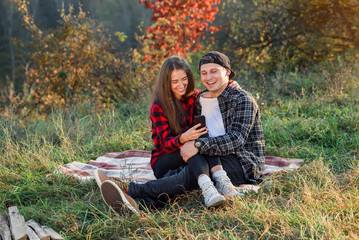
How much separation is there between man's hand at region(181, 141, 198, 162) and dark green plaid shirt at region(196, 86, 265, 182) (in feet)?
0.17

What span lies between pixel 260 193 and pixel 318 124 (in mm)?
1866

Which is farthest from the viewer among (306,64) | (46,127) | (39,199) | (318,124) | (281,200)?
(306,64)

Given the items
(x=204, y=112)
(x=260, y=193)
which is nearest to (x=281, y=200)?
(x=260, y=193)

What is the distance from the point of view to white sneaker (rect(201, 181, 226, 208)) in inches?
102

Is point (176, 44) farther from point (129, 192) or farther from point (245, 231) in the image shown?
point (245, 231)

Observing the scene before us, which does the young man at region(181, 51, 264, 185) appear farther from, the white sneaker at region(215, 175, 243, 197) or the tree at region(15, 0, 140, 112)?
the tree at region(15, 0, 140, 112)

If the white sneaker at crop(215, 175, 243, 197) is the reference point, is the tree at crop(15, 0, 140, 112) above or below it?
above

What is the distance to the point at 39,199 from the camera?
10.7ft

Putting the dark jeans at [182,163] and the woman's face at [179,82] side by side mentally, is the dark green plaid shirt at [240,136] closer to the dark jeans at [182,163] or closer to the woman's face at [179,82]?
the dark jeans at [182,163]

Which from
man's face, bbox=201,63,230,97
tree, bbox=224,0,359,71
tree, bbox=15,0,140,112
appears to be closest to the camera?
man's face, bbox=201,63,230,97

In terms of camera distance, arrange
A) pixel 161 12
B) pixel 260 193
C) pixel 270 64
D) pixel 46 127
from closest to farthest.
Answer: pixel 260 193
pixel 46 127
pixel 161 12
pixel 270 64

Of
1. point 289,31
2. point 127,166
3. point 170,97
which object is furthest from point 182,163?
point 289,31

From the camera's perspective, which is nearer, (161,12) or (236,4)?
(161,12)

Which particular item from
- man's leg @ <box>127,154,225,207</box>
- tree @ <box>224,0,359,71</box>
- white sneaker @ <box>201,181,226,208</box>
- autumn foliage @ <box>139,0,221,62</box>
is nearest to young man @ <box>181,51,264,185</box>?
man's leg @ <box>127,154,225,207</box>
